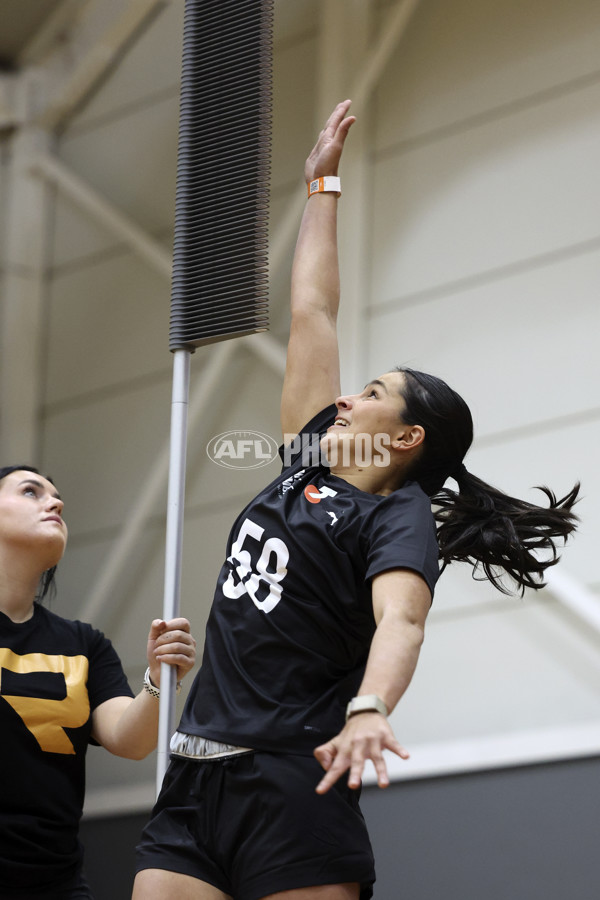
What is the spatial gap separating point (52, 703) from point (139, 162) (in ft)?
9.57

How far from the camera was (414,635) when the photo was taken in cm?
→ 153

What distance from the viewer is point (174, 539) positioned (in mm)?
→ 2170

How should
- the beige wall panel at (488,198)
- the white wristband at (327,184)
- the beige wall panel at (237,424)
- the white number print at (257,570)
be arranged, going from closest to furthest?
the white number print at (257,570), the white wristband at (327,184), the beige wall panel at (488,198), the beige wall panel at (237,424)

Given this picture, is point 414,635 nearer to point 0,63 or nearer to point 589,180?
point 589,180

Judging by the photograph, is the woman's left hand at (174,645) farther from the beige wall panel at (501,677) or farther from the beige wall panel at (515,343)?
the beige wall panel at (515,343)

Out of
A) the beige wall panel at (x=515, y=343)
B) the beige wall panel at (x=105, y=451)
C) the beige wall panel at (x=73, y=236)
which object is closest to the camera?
the beige wall panel at (x=515, y=343)

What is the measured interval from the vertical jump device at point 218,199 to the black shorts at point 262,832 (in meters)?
0.48

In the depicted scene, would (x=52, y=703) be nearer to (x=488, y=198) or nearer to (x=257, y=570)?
(x=257, y=570)

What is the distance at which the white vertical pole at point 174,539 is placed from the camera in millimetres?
2031

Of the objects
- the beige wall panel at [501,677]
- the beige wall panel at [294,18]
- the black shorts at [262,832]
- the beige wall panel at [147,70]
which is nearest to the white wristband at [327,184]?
the black shorts at [262,832]

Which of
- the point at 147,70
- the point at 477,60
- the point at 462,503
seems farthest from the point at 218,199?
the point at 147,70

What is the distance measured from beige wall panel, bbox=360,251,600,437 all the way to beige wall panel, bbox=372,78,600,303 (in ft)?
0.29

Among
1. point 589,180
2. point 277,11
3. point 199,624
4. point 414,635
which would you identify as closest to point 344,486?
point 414,635

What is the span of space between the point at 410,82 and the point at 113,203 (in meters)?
1.40
